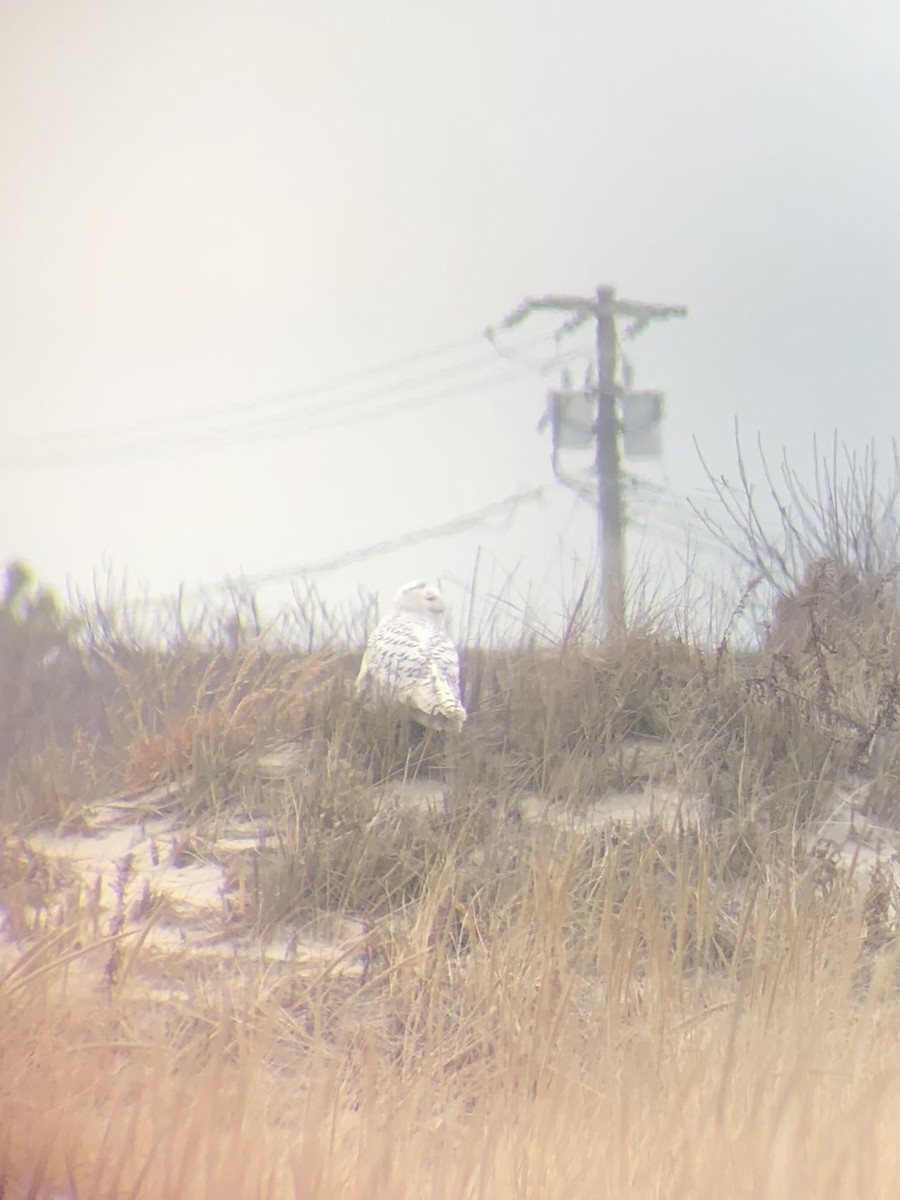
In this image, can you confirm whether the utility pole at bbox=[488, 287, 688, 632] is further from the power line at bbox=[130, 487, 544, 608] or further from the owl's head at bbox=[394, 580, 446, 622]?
the owl's head at bbox=[394, 580, 446, 622]

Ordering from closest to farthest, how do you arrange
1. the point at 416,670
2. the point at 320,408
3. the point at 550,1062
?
the point at 550,1062
the point at 416,670
the point at 320,408

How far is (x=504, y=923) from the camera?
133 cm

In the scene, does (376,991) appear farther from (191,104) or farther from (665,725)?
(191,104)

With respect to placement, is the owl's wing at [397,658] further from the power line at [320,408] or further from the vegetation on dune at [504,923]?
the power line at [320,408]

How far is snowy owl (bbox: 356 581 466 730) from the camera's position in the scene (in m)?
1.52

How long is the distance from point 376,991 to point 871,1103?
0.61 meters

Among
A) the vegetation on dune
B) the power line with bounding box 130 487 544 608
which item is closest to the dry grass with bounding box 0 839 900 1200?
the vegetation on dune

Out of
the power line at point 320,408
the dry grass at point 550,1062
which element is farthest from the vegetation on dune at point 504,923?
the power line at point 320,408

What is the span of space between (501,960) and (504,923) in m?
0.05

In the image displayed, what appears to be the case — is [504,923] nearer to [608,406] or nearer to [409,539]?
[409,539]

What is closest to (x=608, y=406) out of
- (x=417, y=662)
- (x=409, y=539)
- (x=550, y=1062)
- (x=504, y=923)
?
(x=409, y=539)

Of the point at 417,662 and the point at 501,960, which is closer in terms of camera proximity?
the point at 501,960

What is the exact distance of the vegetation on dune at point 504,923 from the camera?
1212 mm

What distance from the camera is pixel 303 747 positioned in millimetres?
1520
